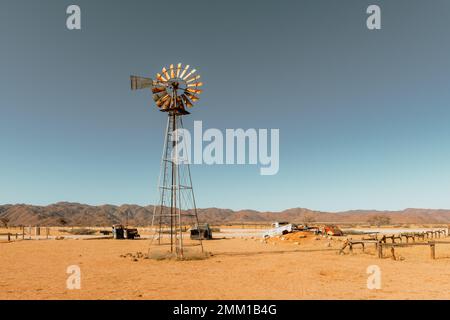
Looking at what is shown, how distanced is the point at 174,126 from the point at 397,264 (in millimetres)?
19218

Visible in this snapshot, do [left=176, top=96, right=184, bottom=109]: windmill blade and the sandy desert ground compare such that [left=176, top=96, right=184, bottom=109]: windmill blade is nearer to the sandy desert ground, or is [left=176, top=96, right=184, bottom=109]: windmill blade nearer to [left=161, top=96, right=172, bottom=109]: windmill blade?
[left=161, top=96, right=172, bottom=109]: windmill blade

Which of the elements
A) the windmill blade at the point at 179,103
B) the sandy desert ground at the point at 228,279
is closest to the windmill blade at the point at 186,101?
the windmill blade at the point at 179,103

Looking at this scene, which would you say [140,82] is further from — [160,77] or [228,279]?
[228,279]

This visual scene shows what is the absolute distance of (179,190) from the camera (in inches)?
1032

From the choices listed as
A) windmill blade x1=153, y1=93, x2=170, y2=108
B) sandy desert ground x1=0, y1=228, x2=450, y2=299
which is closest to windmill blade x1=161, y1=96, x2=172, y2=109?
windmill blade x1=153, y1=93, x2=170, y2=108

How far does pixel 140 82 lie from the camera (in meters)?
26.7

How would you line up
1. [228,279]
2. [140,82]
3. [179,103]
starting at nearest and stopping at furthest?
[228,279]
[140,82]
[179,103]

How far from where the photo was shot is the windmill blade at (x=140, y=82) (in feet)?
87.0

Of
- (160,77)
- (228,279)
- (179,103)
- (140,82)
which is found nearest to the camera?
(228,279)

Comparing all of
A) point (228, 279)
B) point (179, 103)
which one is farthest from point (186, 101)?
point (228, 279)

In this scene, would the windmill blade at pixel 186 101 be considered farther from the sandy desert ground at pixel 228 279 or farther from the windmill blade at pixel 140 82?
the sandy desert ground at pixel 228 279

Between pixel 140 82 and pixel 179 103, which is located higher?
pixel 140 82

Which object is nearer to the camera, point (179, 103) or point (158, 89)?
point (179, 103)
